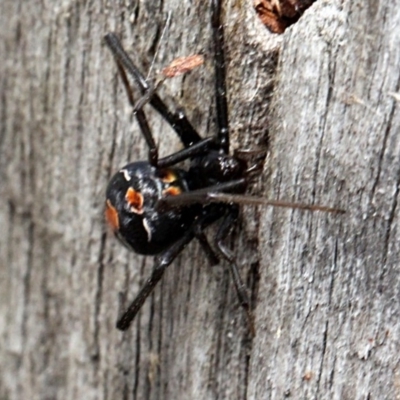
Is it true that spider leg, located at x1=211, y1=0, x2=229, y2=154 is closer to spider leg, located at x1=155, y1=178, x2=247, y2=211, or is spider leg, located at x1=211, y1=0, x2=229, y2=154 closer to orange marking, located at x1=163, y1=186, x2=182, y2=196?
spider leg, located at x1=155, y1=178, x2=247, y2=211

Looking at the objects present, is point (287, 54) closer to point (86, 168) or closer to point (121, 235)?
point (121, 235)

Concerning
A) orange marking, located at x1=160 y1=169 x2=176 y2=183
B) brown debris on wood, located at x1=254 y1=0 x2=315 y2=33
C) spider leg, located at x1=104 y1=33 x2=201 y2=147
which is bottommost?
orange marking, located at x1=160 y1=169 x2=176 y2=183

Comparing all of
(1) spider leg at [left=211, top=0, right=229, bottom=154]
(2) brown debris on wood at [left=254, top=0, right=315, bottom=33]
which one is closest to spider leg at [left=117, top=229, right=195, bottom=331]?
(1) spider leg at [left=211, top=0, right=229, bottom=154]

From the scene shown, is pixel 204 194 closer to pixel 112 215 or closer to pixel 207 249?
pixel 207 249

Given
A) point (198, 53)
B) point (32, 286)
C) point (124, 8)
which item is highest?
point (124, 8)

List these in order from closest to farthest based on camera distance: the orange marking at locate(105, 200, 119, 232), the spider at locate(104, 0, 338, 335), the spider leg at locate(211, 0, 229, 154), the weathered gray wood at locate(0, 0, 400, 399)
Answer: the weathered gray wood at locate(0, 0, 400, 399) < the spider leg at locate(211, 0, 229, 154) < the spider at locate(104, 0, 338, 335) < the orange marking at locate(105, 200, 119, 232)

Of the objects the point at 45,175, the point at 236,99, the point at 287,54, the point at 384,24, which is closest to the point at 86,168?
the point at 45,175

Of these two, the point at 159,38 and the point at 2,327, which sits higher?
the point at 159,38
